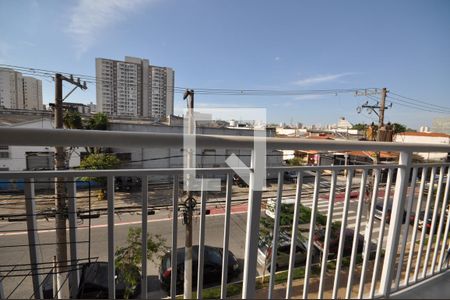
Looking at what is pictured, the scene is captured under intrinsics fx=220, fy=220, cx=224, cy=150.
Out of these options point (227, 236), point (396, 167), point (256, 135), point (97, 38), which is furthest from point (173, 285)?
point (97, 38)

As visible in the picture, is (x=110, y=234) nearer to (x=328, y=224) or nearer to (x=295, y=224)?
(x=295, y=224)

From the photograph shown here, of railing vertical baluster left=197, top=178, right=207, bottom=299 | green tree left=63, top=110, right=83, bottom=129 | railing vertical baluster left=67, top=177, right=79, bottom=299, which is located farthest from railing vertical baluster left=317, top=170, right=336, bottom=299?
green tree left=63, top=110, right=83, bottom=129

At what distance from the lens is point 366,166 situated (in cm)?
106

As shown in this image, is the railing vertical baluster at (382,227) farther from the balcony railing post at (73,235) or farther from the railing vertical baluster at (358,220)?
the balcony railing post at (73,235)

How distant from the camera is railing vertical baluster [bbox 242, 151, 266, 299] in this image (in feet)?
2.93

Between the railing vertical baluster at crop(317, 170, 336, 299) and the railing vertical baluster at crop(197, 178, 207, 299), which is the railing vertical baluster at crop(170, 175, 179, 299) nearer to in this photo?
the railing vertical baluster at crop(197, 178, 207, 299)

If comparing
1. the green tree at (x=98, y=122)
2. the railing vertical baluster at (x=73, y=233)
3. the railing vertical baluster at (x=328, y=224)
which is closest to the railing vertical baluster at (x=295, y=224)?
the railing vertical baluster at (x=328, y=224)

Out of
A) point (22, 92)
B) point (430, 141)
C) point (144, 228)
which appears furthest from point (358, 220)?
point (430, 141)

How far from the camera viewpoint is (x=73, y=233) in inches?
30.6

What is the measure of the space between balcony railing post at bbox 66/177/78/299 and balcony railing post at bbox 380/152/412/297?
1535 mm

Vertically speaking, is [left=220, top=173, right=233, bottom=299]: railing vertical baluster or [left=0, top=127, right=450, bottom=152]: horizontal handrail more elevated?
[left=0, top=127, right=450, bottom=152]: horizontal handrail

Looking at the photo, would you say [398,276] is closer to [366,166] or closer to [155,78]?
[366,166]

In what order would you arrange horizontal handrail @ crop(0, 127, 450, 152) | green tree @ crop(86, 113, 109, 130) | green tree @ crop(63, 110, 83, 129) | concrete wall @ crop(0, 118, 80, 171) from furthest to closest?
1. green tree @ crop(86, 113, 109, 130)
2. green tree @ crop(63, 110, 83, 129)
3. concrete wall @ crop(0, 118, 80, 171)
4. horizontal handrail @ crop(0, 127, 450, 152)

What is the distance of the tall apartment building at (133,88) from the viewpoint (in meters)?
14.0
